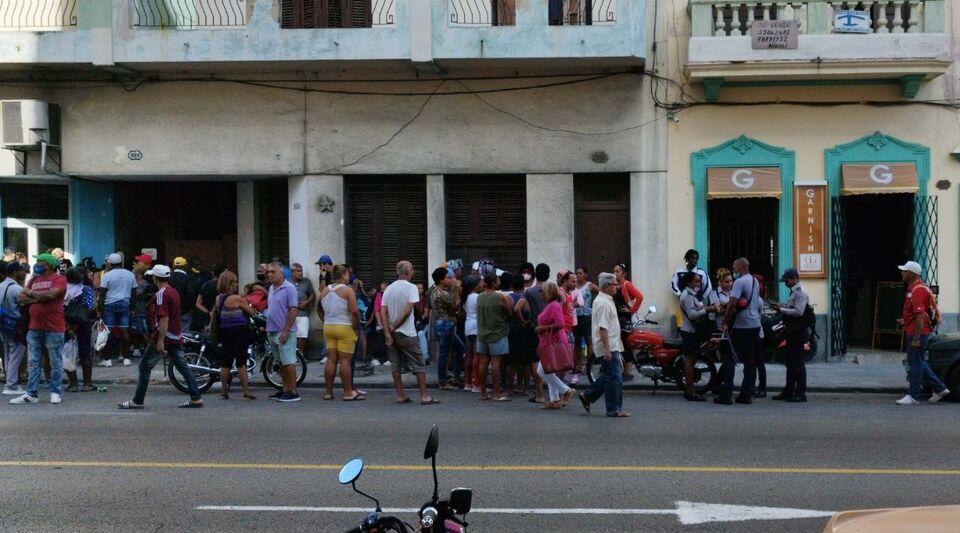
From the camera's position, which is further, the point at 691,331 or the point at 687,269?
the point at 687,269

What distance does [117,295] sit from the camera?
1764 centimetres

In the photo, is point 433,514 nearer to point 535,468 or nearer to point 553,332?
point 535,468

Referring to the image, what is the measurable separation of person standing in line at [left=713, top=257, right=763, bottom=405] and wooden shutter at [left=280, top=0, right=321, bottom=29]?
30.7ft

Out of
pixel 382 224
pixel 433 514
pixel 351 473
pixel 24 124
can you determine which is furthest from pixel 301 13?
pixel 433 514

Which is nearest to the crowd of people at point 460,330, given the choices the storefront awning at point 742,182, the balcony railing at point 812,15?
the storefront awning at point 742,182

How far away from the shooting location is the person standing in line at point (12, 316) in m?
14.6

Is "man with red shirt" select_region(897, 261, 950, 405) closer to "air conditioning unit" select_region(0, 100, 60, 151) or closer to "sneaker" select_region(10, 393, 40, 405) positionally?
"sneaker" select_region(10, 393, 40, 405)

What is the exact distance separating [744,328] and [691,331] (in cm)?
71

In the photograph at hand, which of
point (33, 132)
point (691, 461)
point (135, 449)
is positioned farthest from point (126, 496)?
point (33, 132)

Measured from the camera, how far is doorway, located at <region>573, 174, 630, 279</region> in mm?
19172

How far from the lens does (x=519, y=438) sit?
35.7 ft

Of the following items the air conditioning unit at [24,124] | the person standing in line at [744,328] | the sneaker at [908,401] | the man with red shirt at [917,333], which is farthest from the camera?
the air conditioning unit at [24,124]

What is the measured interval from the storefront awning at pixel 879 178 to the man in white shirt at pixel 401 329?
8617 mm

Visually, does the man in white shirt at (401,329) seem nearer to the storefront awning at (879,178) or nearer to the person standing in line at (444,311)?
the person standing in line at (444,311)
